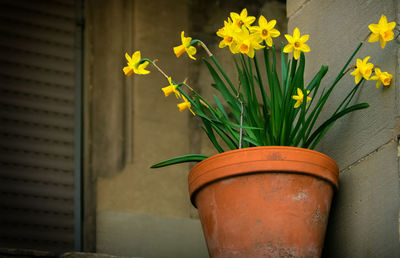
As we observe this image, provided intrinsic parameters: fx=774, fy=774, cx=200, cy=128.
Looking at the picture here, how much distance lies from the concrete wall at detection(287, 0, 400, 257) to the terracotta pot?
14 centimetres

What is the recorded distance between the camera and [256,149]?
2242 mm

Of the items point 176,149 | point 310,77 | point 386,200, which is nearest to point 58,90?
point 176,149

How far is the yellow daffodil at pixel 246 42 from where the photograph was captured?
7.59 ft

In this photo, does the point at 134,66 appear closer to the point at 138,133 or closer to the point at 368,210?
the point at 368,210

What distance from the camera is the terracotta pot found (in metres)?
2.20

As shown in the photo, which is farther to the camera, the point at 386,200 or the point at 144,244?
the point at 144,244

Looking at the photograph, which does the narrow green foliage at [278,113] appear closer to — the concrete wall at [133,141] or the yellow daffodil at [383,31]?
the yellow daffodil at [383,31]

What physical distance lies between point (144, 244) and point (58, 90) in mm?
1015

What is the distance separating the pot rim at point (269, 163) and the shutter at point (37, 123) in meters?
2.06

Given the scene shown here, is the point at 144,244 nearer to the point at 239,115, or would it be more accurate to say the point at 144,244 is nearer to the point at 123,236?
the point at 123,236

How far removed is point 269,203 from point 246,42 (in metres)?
0.48

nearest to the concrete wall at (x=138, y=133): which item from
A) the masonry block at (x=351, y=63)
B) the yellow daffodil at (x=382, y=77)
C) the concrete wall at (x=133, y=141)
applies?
the concrete wall at (x=133, y=141)

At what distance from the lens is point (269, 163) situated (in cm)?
222

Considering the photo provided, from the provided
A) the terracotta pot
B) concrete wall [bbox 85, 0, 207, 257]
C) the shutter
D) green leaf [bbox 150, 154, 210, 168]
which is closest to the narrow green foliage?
green leaf [bbox 150, 154, 210, 168]
